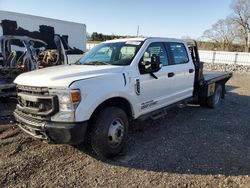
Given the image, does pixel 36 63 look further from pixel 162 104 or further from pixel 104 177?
pixel 104 177

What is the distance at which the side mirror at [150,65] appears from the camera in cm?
461

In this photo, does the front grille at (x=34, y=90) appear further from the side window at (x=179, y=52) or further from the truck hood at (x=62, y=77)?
the side window at (x=179, y=52)

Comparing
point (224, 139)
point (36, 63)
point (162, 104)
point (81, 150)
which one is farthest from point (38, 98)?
point (36, 63)

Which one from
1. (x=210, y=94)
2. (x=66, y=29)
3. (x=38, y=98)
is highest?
(x=66, y=29)

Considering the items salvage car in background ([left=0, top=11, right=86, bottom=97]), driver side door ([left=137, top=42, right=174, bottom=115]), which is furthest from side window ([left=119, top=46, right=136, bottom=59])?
salvage car in background ([left=0, top=11, right=86, bottom=97])

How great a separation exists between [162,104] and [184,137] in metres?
0.80

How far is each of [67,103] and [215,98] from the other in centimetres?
569

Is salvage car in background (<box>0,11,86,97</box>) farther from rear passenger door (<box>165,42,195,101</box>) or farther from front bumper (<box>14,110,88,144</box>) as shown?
rear passenger door (<box>165,42,195,101</box>)

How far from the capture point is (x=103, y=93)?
3789 millimetres

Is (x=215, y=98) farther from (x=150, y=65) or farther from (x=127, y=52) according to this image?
(x=127, y=52)

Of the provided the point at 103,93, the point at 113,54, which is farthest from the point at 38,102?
the point at 113,54

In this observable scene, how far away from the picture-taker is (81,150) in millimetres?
4488

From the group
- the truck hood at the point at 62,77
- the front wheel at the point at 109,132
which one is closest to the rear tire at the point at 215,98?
the front wheel at the point at 109,132

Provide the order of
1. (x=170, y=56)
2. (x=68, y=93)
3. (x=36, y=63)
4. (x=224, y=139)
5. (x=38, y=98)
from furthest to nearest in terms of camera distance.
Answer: (x=36, y=63) < (x=170, y=56) < (x=224, y=139) < (x=38, y=98) < (x=68, y=93)
